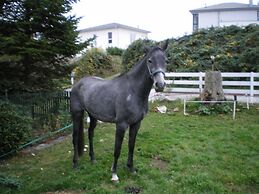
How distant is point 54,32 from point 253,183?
567 centimetres

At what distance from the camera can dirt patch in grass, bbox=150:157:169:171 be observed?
5.19m

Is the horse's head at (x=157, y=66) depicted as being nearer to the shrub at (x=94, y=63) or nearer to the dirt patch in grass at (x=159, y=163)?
the dirt patch in grass at (x=159, y=163)

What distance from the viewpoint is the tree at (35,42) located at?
6562mm

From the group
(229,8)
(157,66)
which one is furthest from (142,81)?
(229,8)

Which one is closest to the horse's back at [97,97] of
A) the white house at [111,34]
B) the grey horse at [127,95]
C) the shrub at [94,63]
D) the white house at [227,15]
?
the grey horse at [127,95]

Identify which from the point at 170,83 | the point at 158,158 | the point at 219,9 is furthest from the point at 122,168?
the point at 219,9

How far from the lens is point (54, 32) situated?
730 cm

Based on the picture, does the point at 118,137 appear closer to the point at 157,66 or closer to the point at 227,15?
the point at 157,66

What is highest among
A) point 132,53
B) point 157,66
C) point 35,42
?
point 132,53

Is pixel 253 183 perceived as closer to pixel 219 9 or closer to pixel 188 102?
pixel 188 102

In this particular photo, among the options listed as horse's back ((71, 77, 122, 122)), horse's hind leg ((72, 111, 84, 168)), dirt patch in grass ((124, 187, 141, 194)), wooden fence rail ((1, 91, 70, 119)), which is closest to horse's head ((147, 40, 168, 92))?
horse's back ((71, 77, 122, 122))

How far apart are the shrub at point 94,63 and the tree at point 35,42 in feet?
31.5

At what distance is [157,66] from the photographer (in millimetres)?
4016

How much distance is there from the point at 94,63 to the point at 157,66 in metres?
16.2
